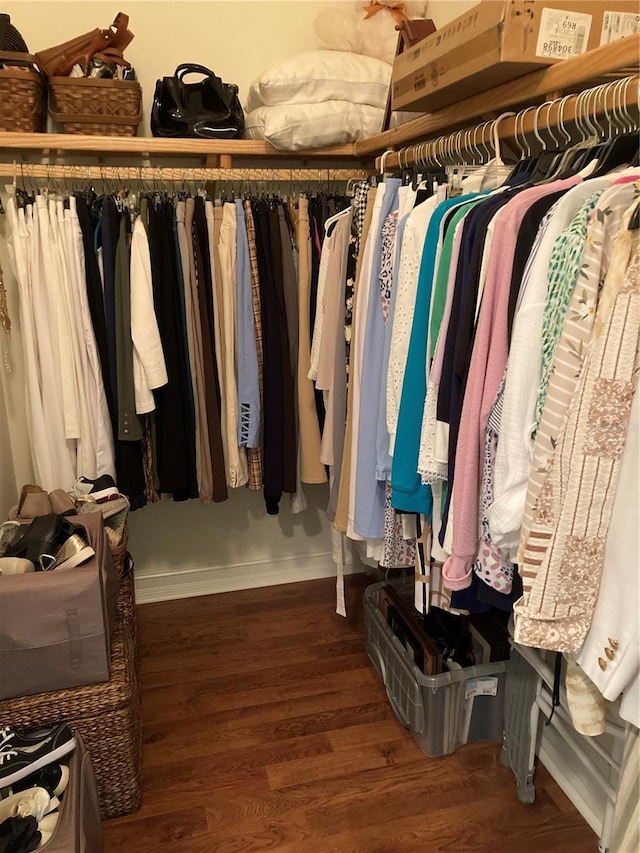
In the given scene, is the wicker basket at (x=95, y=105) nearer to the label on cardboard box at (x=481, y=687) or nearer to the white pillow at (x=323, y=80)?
the white pillow at (x=323, y=80)

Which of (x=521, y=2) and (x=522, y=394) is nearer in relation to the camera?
(x=522, y=394)

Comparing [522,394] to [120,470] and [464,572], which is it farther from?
[120,470]

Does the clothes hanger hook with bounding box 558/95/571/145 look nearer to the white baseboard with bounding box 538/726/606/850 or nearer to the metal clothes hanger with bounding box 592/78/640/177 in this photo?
the metal clothes hanger with bounding box 592/78/640/177

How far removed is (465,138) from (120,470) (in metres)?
1.42

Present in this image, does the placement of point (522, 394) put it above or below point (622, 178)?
below

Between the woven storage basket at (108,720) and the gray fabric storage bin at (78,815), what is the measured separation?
0.07 metres

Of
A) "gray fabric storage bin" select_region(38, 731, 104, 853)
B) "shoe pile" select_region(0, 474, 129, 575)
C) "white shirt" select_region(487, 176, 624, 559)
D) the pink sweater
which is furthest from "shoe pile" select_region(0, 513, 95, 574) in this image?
"white shirt" select_region(487, 176, 624, 559)

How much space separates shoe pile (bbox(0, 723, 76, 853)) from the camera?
4.15ft

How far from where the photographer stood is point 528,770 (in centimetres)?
174

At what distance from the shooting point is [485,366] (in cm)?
115

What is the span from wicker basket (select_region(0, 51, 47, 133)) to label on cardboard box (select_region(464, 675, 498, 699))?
6.85ft

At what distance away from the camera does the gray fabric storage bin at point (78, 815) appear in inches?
48.6

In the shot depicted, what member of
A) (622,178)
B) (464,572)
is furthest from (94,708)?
(622,178)

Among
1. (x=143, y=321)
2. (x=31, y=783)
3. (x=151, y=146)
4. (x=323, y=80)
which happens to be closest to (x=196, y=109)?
(x=151, y=146)
